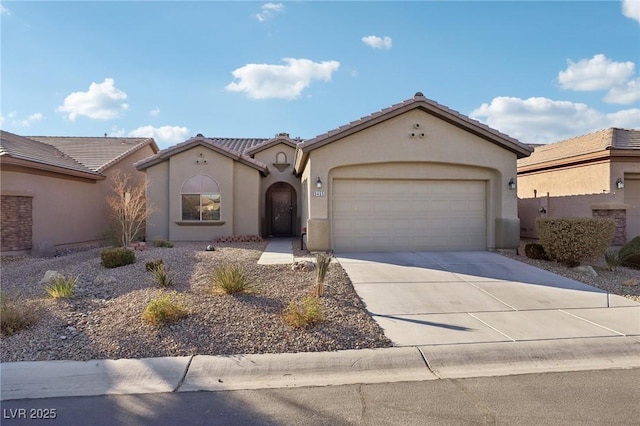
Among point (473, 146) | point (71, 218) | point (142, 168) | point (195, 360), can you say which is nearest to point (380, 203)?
point (473, 146)

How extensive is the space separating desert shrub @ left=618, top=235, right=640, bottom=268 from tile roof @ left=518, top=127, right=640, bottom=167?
3552 mm

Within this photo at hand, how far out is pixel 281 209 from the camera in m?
20.2

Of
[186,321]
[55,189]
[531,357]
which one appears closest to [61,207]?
[55,189]

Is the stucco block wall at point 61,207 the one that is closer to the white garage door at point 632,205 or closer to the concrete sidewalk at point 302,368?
the concrete sidewalk at point 302,368

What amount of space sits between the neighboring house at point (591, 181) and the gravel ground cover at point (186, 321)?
10370 millimetres

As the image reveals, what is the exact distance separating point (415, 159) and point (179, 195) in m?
9.43

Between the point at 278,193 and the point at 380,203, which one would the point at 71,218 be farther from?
the point at 380,203

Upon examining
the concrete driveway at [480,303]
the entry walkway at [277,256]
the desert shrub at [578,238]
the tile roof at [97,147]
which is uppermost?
the tile roof at [97,147]

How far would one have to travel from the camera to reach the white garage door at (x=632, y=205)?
13.8 meters

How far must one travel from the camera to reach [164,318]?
5926 millimetres

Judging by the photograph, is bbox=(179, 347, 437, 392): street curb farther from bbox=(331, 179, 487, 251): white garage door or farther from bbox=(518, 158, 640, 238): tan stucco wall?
bbox=(518, 158, 640, 238): tan stucco wall

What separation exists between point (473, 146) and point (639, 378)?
910cm

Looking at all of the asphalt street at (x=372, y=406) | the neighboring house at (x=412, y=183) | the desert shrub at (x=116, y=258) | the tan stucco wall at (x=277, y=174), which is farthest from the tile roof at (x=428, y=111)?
the asphalt street at (x=372, y=406)

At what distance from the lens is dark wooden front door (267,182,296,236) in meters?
20.0
